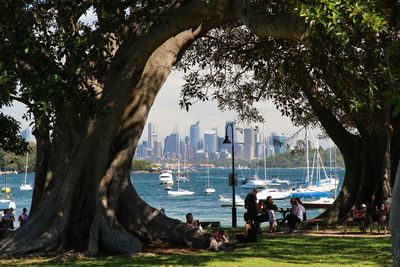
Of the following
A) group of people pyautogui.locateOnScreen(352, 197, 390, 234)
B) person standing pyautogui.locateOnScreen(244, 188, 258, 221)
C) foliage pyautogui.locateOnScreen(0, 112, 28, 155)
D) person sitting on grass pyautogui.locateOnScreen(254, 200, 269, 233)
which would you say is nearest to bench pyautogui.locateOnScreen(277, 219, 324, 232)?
person sitting on grass pyautogui.locateOnScreen(254, 200, 269, 233)

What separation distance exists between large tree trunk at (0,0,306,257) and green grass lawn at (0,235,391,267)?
1066 mm

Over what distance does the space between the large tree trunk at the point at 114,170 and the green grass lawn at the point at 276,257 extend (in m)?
1.07

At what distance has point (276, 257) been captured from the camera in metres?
16.5

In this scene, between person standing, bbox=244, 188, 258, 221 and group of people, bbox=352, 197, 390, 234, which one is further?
person standing, bbox=244, 188, 258, 221

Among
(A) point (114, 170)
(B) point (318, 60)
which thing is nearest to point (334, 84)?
(B) point (318, 60)

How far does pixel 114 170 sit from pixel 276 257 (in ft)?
14.6

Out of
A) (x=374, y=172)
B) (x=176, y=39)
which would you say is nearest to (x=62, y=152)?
(x=176, y=39)

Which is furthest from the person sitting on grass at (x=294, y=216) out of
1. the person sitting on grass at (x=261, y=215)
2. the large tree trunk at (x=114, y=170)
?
the large tree trunk at (x=114, y=170)

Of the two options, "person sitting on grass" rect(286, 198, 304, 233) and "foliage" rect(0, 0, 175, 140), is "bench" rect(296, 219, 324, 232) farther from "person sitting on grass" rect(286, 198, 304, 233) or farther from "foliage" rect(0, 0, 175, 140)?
"foliage" rect(0, 0, 175, 140)

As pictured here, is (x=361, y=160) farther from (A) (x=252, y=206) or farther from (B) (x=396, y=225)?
(B) (x=396, y=225)

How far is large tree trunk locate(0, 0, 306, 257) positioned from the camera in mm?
17641

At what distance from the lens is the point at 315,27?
1422 cm

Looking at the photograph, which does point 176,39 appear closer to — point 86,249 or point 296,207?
point 86,249

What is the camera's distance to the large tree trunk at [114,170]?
17.6 m
